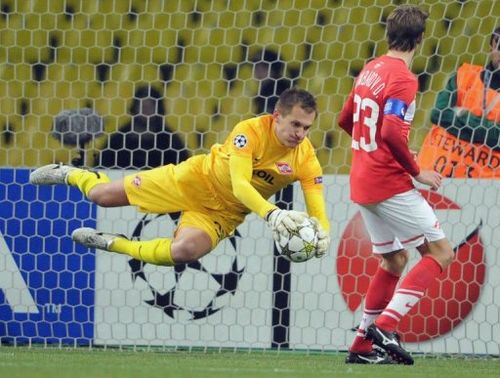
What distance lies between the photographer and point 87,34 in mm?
7859

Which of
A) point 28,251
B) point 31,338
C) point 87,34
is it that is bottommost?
point 31,338

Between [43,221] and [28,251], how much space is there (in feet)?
0.67

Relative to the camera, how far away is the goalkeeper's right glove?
618cm

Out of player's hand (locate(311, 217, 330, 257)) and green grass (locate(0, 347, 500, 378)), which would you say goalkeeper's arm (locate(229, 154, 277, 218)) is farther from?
green grass (locate(0, 347, 500, 378))

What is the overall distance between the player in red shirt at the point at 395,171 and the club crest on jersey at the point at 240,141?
563 mm

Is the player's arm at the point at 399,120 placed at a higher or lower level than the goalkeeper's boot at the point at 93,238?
higher

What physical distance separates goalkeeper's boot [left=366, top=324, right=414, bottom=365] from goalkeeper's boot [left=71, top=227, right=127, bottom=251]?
1609 millimetres

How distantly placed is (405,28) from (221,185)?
1.39m

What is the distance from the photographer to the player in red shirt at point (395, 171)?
6.15 meters

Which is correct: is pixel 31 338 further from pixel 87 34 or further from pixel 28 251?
pixel 87 34

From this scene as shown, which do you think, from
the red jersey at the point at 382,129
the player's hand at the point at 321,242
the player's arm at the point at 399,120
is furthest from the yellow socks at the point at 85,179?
the player's arm at the point at 399,120

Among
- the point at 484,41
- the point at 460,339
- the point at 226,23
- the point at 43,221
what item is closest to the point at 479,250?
the point at 460,339

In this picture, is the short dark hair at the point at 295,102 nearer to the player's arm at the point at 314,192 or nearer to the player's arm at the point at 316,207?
the player's arm at the point at 314,192

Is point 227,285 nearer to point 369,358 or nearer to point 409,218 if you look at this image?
point 369,358
